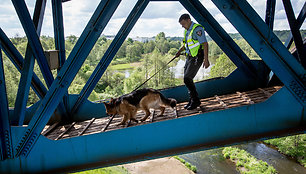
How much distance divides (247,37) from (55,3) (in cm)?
537

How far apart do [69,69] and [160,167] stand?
921 inches

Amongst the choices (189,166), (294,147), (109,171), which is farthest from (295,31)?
(294,147)

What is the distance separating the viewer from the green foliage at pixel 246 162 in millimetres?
22500

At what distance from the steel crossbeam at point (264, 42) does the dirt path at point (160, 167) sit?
862 inches

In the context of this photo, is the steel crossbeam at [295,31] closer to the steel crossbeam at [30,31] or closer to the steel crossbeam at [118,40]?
the steel crossbeam at [118,40]

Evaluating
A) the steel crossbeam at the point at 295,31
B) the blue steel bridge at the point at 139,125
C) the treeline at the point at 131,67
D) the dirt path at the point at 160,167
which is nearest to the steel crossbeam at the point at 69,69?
the blue steel bridge at the point at 139,125

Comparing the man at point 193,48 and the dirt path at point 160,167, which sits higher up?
the man at point 193,48

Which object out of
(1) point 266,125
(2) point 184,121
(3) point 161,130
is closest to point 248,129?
(1) point 266,125

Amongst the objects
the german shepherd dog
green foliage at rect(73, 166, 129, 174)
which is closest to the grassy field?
green foliage at rect(73, 166, 129, 174)

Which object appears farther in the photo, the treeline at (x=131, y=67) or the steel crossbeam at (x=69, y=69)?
the treeline at (x=131, y=67)

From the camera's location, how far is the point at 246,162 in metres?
24.4

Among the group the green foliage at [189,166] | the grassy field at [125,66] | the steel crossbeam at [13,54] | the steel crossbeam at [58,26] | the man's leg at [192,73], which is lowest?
the green foliage at [189,166]

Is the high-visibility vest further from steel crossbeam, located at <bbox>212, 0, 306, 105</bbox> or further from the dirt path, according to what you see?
the dirt path

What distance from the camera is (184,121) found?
14.6 feet
